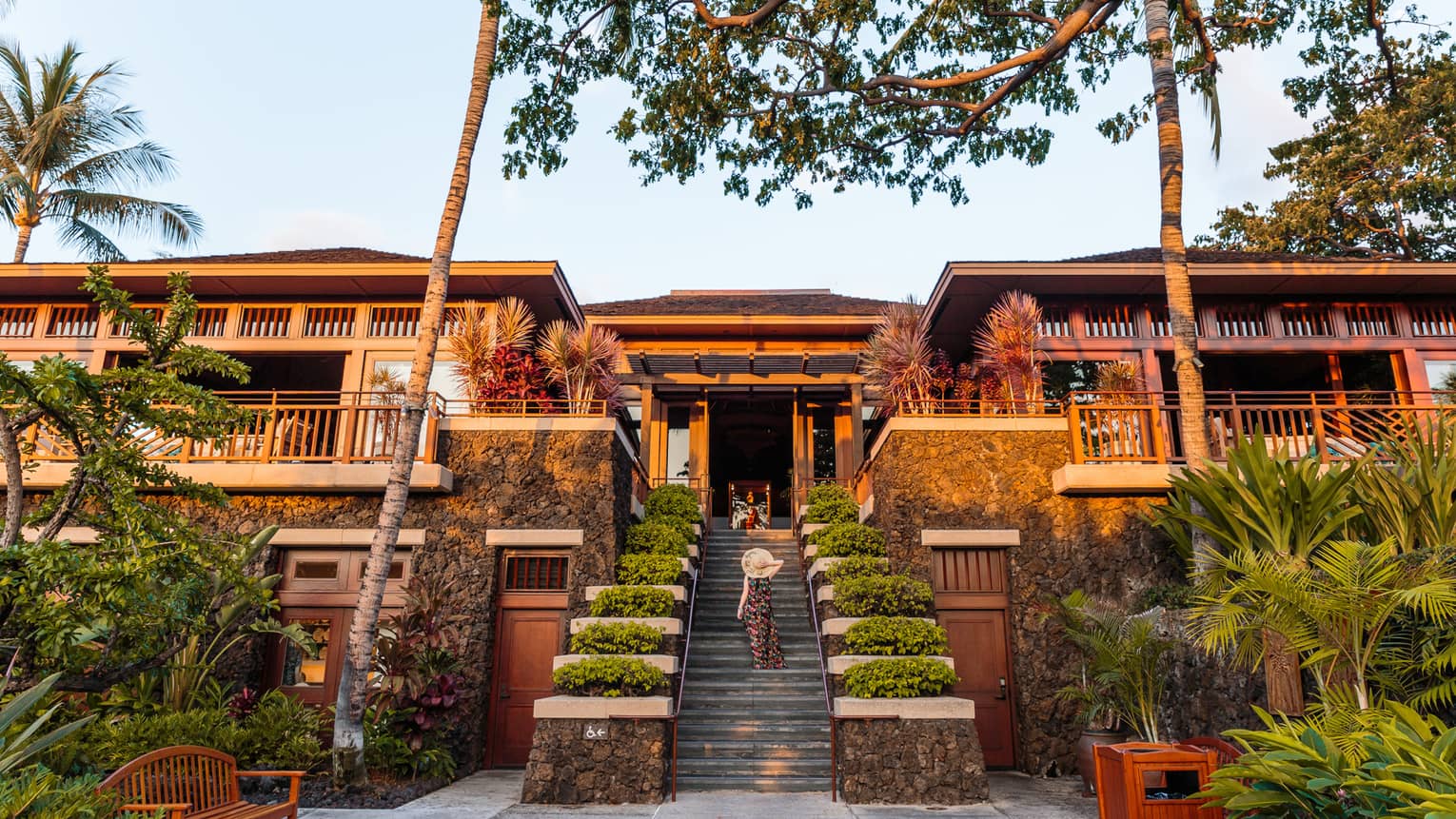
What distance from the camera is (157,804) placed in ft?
16.1

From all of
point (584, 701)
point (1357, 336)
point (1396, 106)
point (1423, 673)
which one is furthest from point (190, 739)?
point (1396, 106)

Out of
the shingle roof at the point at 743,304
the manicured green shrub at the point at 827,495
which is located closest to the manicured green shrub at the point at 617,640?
the manicured green shrub at the point at 827,495

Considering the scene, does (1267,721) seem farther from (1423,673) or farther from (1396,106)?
(1396,106)

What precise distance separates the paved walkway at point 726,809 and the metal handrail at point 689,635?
495 mm

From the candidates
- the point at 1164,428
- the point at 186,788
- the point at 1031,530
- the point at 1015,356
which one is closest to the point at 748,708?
the point at 1031,530

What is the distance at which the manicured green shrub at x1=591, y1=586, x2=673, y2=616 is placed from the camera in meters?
9.97

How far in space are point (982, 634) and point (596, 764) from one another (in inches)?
212

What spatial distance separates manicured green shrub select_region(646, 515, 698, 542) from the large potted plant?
5.60 metres

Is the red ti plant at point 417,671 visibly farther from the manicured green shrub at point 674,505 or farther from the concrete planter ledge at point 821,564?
the concrete planter ledge at point 821,564

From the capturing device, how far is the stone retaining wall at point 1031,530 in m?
10.6

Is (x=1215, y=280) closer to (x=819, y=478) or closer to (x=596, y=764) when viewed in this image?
(x=819, y=478)

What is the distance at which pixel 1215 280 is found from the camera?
13.5 m

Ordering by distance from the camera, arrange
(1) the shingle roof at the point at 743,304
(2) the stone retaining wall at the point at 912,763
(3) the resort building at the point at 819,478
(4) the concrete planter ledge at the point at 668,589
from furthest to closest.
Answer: (1) the shingle roof at the point at 743,304
(3) the resort building at the point at 819,478
(4) the concrete planter ledge at the point at 668,589
(2) the stone retaining wall at the point at 912,763

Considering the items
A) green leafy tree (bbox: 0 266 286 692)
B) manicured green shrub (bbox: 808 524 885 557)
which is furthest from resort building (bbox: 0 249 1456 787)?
green leafy tree (bbox: 0 266 286 692)
